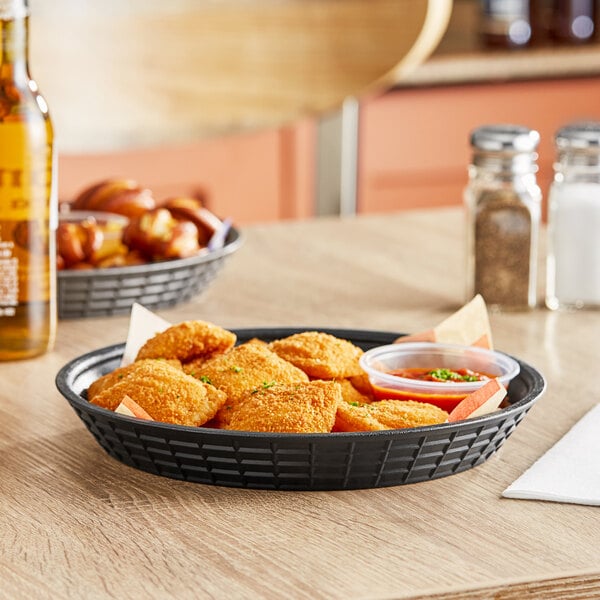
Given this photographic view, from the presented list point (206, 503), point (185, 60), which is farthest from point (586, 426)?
point (185, 60)

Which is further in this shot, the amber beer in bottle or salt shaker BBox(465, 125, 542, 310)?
salt shaker BBox(465, 125, 542, 310)

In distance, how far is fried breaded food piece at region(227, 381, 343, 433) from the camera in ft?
3.17

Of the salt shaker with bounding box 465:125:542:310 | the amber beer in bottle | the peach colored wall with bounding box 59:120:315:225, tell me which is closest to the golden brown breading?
the amber beer in bottle

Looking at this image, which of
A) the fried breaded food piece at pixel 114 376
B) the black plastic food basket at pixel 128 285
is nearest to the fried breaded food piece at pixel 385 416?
the fried breaded food piece at pixel 114 376

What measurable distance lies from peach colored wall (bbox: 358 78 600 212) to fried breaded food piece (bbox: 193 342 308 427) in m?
2.37

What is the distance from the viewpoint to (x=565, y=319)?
1558mm

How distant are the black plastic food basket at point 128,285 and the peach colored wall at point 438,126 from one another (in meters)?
1.88

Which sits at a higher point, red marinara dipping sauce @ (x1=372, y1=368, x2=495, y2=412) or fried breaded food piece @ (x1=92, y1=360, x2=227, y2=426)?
fried breaded food piece @ (x1=92, y1=360, x2=227, y2=426)

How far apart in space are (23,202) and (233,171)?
6.64ft

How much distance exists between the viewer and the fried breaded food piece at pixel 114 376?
1.07 meters

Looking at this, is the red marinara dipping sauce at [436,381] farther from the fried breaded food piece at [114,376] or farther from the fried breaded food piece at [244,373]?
the fried breaded food piece at [114,376]

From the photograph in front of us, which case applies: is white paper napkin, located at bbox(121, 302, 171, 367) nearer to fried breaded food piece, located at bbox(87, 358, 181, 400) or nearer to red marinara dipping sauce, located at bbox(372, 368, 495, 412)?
fried breaded food piece, located at bbox(87, 358, 181, 400)

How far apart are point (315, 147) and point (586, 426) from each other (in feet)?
7.62

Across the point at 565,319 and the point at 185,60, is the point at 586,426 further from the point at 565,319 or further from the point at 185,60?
the point at 185,60
